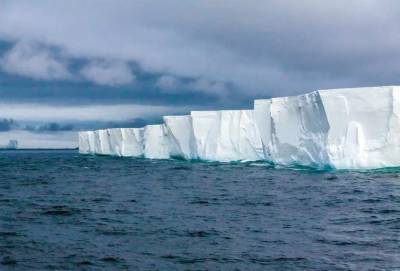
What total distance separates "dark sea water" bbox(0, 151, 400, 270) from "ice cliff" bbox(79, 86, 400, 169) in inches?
148

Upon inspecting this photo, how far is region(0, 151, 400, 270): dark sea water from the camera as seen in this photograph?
8.67 m

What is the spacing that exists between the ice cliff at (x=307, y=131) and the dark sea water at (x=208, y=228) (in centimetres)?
376

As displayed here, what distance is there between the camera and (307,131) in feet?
85.5

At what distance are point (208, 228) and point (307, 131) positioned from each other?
1545 cm

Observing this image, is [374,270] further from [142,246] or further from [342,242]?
[142,246]

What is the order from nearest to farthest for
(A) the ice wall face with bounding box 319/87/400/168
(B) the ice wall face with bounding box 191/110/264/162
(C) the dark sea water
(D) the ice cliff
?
(C) the dark sea water → (A) the ice wall face with bounding box 319/87/400/168 → (D) the ice cliff → (B) the ice wall face with bounding box 191/110/264/162

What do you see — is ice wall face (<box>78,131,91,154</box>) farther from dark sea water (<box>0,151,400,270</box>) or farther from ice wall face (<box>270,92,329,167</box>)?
dark sea water (<box>0,151,400,270</box>)

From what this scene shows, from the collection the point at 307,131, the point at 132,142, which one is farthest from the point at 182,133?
the point at 307,131

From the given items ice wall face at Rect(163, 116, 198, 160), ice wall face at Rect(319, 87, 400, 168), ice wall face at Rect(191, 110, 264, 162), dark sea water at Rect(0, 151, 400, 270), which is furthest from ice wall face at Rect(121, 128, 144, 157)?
dark sea water at Rect(0, 151, 400, 270)

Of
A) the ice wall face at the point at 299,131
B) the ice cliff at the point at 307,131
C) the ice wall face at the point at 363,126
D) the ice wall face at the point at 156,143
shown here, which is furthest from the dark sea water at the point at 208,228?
the ice wall face at the point at 156,143

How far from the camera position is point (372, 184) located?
61.5 ft

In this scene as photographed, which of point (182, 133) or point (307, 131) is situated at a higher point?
point (182, 133)

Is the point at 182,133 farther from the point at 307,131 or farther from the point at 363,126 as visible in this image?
the point at 363,126

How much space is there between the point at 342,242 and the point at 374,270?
1.88m
